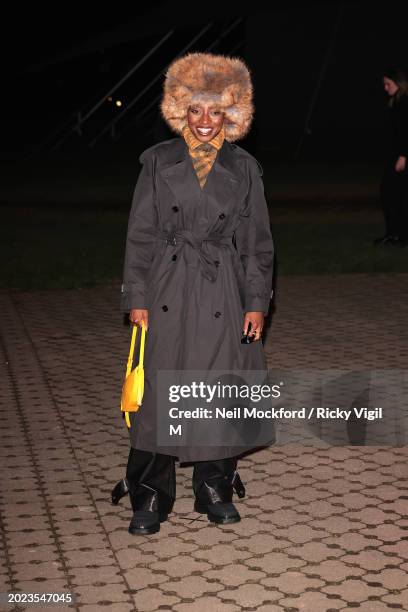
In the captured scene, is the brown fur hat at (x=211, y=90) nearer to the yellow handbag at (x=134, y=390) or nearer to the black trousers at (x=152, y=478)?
the yellow handbag at (x=134, y=390)

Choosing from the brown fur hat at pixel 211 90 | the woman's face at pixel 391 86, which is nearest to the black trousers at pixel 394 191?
the woman's face at pixel 391 86

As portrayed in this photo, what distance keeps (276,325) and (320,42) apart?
20.5 meters

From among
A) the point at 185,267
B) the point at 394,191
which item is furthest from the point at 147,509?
the point at 394,191

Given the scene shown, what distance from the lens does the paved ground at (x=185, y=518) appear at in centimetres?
431

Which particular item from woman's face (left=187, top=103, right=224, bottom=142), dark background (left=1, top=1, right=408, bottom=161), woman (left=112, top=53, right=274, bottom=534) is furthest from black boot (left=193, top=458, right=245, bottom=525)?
dark background (left=1, top=1, right=408, bottom=161)

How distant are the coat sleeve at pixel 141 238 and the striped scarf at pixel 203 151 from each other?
18 cm

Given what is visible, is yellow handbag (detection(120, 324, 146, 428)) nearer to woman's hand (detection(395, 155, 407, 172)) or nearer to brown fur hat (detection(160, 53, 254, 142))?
brown fur hat (detection(160, 53, 254, 142))

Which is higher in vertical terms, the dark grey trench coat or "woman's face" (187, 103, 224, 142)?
"woman's face" (187, 103, 224, 142)

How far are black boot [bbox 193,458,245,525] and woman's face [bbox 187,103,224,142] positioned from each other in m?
1.38

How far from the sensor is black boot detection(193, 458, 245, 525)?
16.5ft

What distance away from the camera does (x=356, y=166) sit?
85.6ft

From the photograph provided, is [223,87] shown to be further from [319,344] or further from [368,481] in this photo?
[319,344]

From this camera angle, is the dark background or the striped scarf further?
the dark background

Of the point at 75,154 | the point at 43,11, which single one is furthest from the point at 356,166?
the point at 43,11
